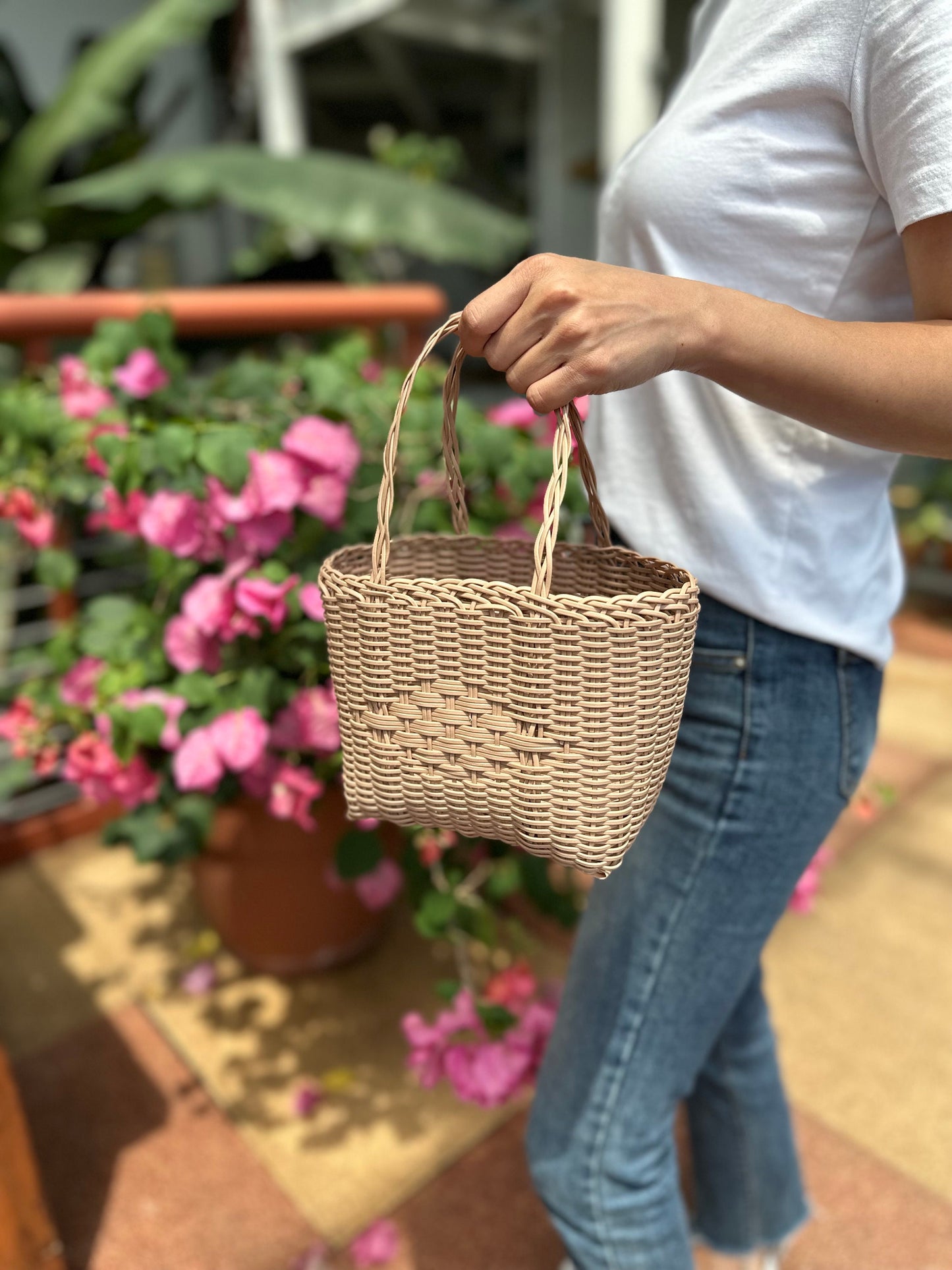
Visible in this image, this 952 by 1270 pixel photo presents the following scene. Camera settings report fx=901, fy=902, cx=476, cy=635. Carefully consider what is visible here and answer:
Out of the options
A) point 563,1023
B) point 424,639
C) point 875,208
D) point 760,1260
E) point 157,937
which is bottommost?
point 157,937

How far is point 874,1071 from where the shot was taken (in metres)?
1.81

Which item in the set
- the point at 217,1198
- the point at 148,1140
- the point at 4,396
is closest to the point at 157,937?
the point at 148,1140

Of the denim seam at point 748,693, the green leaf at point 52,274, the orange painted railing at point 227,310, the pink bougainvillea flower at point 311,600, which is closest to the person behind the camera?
the denim seam at point 748,693

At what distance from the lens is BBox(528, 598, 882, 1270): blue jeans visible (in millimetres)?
897

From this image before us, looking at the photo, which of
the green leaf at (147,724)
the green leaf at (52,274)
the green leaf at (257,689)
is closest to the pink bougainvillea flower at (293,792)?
the green leaf at (257,689)

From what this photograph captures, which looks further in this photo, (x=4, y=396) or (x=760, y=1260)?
(x=4, y=396)

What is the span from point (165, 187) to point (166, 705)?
2.81 metres

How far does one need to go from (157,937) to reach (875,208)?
2143 millimetres

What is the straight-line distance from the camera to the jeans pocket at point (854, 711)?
2.99 ft

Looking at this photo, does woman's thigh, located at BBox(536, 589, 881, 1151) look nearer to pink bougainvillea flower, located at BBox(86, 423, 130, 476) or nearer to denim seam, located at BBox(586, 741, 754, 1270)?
denim seam, located at BBox(586, 741, 754, 1270)

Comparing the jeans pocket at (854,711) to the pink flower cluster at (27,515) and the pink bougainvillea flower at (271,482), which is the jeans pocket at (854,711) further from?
the pink flower cluster at (27,515)

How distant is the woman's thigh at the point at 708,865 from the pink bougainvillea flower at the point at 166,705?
0.82 metres

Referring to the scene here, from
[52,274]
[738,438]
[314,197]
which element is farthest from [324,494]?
[52,274]

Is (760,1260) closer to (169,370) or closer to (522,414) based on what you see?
(522,414)
